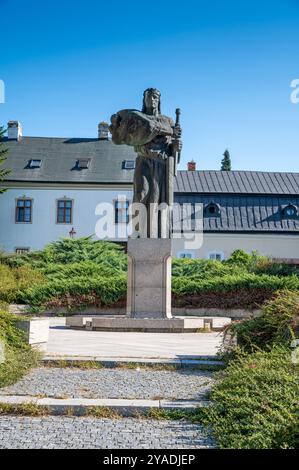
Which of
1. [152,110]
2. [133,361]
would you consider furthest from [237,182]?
[133,361]

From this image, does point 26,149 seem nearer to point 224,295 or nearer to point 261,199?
point 261,199

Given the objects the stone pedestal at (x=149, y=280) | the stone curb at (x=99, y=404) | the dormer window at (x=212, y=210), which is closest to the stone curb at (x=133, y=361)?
the stone curb at (x=99, y=404)

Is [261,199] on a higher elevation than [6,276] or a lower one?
higher

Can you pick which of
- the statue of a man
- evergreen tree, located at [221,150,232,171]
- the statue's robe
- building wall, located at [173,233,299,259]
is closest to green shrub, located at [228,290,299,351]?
the statue of a man

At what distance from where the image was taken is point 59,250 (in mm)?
23406

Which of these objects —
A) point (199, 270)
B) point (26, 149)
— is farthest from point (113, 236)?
point (199, 270)

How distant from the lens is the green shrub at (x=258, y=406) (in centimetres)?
357

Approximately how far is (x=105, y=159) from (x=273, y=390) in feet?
123

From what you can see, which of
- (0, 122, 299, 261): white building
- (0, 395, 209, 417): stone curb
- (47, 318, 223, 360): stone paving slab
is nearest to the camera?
(0, 395, 209, 417): stone curb

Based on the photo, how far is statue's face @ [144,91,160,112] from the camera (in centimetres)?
1164

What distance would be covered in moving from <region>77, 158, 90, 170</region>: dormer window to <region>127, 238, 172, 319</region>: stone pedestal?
97.8 feet

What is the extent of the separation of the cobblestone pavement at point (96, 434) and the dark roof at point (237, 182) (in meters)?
34.0

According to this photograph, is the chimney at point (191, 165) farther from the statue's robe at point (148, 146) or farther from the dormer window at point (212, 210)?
the statue's robe at point (148, 146)

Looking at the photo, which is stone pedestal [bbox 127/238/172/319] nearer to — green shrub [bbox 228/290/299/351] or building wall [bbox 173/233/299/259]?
green shrub [bbox 228/290/299/351]
